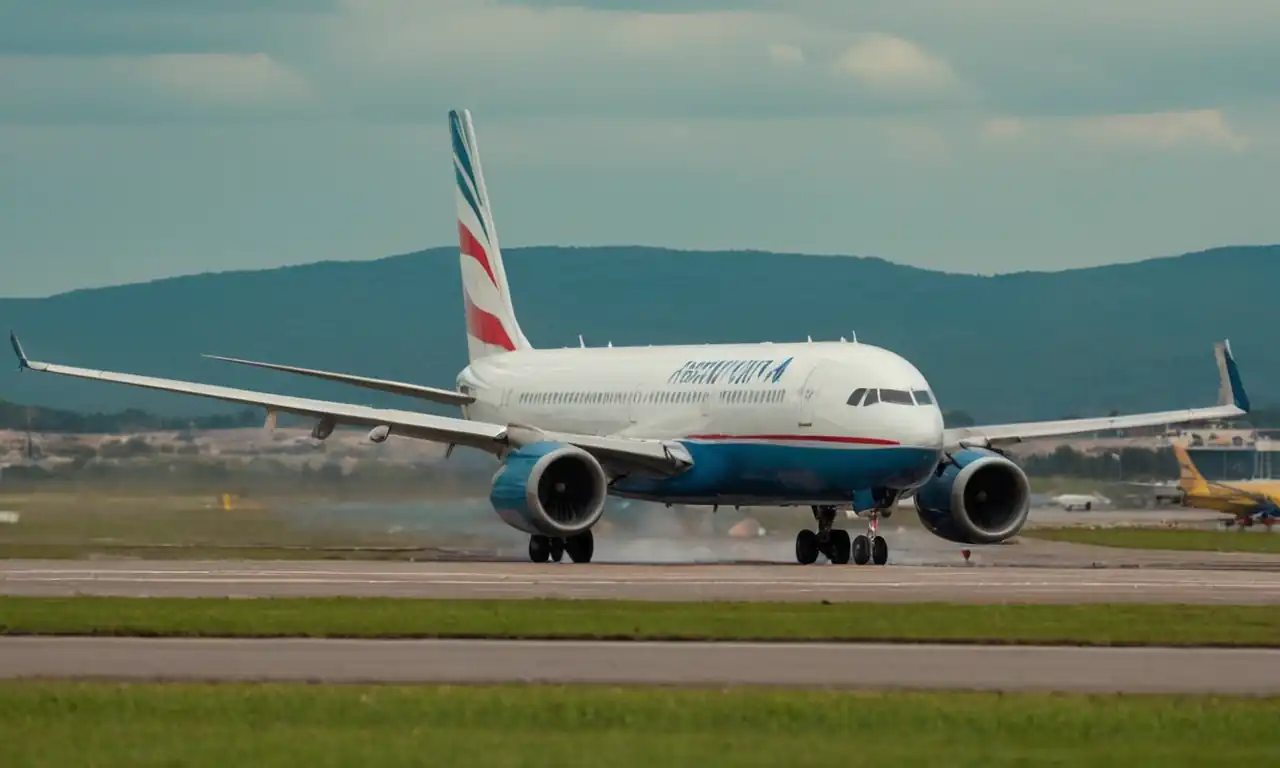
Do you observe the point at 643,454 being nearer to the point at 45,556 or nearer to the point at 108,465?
the point at 45,556

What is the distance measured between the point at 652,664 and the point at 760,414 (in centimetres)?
2435

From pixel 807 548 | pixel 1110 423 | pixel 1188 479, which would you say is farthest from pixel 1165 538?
pixel 1188 479

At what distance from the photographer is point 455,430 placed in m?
48.5

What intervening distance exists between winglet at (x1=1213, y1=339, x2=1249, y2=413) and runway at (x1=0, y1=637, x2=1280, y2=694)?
2794 centimetres

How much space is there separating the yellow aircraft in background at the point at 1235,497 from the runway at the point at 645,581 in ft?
181

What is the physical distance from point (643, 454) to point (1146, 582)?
1271 cm

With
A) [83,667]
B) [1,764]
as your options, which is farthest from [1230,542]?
[1,764]

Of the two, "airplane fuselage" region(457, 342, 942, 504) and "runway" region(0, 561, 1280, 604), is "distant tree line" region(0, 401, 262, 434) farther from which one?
"runway" region(0, 561, 1280, 604)

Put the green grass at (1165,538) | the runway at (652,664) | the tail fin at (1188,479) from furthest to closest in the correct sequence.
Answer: the tail fin at (1188,479) → the green grass at (1165,538) → the runway at (652,664)

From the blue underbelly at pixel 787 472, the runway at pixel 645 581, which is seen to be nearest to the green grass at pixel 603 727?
the runway at pixel 645 581

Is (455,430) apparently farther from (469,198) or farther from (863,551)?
(469,198)

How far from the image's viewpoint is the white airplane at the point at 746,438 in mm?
45094

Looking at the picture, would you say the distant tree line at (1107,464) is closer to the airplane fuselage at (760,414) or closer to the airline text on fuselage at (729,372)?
the airplane fuselage at (760,414)

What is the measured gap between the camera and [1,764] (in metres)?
15.9
